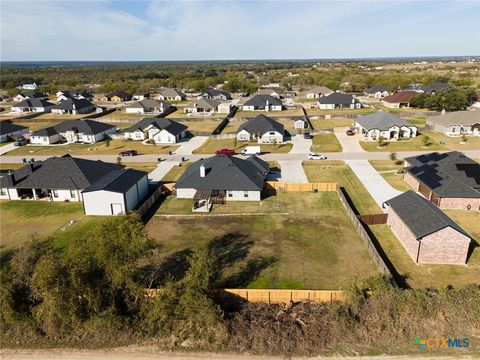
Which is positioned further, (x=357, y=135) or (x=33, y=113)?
(x=33, y=113)

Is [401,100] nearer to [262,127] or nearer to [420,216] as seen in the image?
[262,127]

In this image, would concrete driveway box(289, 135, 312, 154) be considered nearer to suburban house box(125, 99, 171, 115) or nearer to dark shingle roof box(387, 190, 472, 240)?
dark shingle roof box(387, 190, 472, 240)

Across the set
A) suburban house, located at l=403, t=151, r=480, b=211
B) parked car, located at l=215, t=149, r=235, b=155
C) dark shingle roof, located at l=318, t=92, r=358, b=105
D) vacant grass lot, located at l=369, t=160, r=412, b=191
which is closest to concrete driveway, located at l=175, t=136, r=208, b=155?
parked car, located at l=215, t=149, r=235, b=155

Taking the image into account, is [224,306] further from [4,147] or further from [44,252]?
[4,147]

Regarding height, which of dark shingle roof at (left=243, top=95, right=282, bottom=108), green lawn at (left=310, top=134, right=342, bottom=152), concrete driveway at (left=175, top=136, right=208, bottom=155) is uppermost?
dark shingle roof at (left=243, top=95, right=282, bottom=108)

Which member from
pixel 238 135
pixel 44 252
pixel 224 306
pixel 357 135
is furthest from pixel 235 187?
pixel 357 135

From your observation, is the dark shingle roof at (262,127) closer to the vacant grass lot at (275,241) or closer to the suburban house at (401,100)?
the vacant grass lot at (275,241)

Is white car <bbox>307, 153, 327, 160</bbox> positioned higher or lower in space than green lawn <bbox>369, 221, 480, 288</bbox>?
higher
